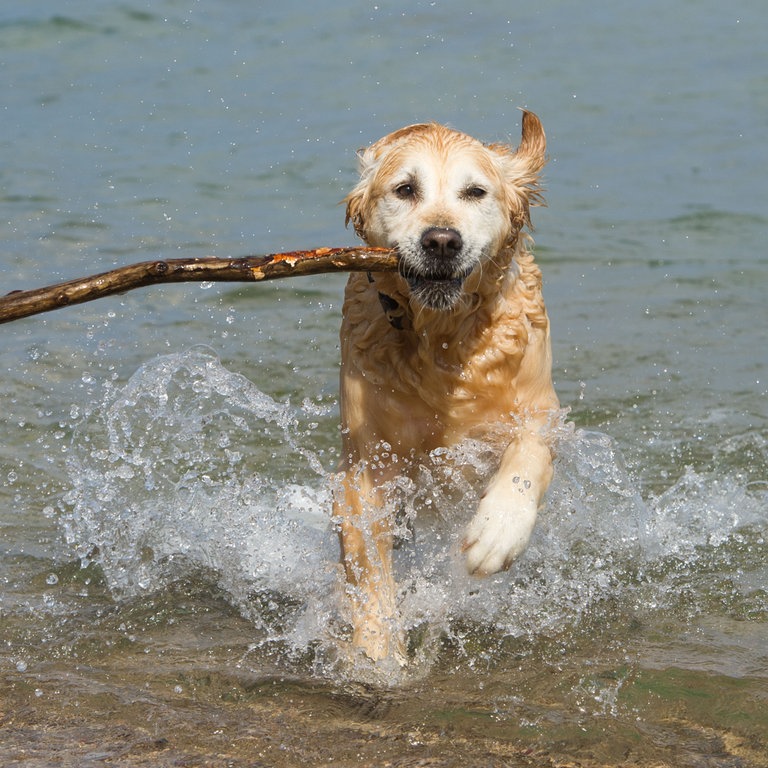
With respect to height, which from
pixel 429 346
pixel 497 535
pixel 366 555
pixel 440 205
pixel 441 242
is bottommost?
pixel 366 555

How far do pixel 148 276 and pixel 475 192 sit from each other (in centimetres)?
138

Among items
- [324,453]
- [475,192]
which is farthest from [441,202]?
[324,453]

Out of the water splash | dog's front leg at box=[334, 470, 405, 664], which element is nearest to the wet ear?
the water splash

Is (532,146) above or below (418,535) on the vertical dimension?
above

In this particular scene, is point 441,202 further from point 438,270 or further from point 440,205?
point 438,270

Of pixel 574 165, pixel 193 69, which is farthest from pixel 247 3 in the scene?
pixel 574 165

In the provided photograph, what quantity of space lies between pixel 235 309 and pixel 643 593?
5028 millimetres

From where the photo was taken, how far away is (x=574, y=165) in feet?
43.5

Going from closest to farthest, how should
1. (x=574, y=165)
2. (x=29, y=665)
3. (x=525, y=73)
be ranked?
1. (x=29, y=665)
2. (x=574, y=165)
3. (x=525, y=73)

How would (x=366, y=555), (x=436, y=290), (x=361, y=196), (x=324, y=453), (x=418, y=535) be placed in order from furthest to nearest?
(x=324, y=453), (x=418, y=535), (x=361, y=196), (x=366, y=555), (x=436, y=290)

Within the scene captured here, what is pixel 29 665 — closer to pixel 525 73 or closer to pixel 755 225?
pixel 755 225

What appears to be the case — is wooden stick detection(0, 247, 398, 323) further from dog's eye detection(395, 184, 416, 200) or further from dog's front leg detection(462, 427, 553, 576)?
dog's front leg detection(462, 427, 553, 576)

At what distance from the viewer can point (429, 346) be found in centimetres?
504

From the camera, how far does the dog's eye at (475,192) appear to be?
4867mm
